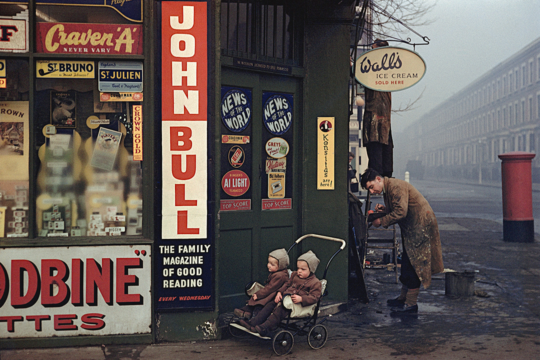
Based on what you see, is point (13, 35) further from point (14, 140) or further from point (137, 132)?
point (137, 132)

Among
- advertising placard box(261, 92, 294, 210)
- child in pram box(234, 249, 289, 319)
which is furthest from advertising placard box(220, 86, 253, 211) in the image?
child in pram box(234, 249, 289, 319)

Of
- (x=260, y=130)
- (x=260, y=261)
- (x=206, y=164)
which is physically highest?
(x=260, y=130)

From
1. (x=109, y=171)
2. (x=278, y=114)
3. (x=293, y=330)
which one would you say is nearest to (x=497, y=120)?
(x=278, y=114)

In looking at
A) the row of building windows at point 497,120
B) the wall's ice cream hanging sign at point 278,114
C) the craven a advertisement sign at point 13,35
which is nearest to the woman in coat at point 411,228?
the wall's ice cream hanging sign at point 278,114

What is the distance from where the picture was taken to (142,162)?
5391 millimetres

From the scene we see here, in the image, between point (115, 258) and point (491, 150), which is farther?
point (491, 150)

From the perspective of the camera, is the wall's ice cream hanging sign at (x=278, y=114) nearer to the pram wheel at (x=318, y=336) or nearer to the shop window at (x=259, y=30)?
the shop window at (x=259, y=30)

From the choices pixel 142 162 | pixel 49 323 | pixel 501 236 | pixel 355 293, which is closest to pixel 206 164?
pixel 142 162

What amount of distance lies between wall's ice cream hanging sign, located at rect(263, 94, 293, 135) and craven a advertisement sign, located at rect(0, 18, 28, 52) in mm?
2739

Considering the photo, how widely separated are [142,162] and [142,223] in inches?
24.7

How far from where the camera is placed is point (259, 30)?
6430mm

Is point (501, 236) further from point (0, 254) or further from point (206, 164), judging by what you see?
point (0, 254)

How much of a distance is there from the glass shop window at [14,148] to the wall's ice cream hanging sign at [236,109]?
211 cm

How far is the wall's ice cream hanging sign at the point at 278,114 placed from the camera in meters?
6.47
